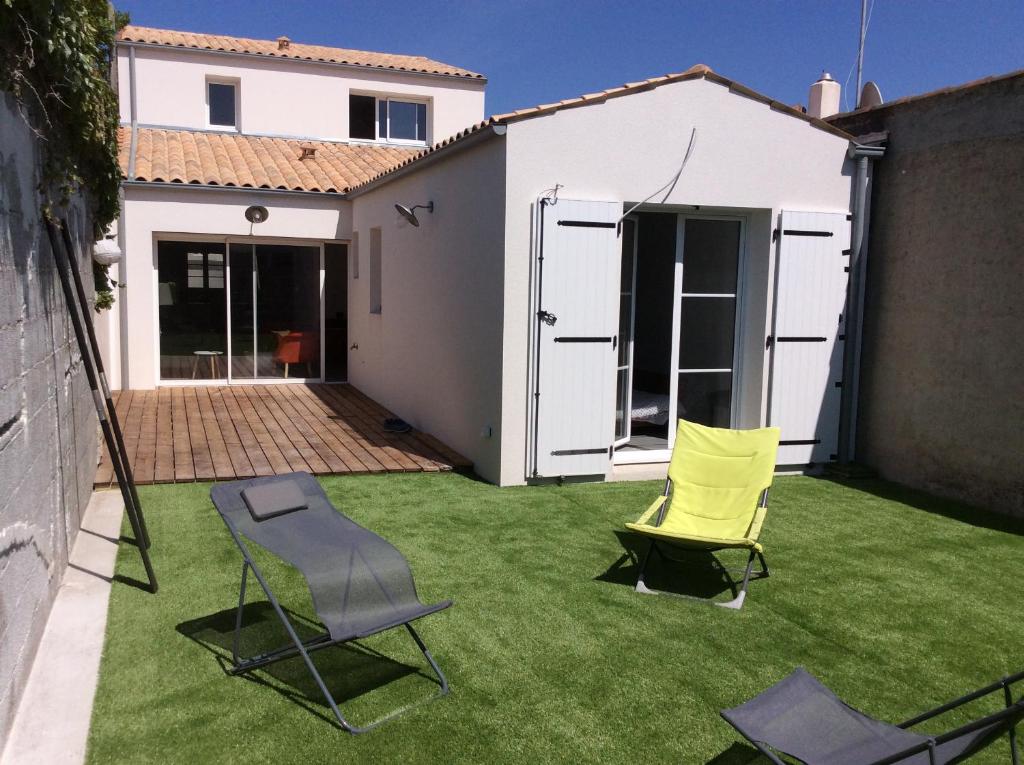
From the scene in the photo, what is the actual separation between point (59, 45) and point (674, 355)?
6079 millimetres

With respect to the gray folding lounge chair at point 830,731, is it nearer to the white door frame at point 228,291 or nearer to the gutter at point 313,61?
the white door frame at point 228,291

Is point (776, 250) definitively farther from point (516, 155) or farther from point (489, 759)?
point (489, 759)

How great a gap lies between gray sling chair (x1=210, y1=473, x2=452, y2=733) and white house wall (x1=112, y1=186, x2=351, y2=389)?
9.39 metres

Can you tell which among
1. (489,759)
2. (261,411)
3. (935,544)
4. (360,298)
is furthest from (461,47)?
(489,759)

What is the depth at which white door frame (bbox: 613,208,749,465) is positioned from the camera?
28.1 ft

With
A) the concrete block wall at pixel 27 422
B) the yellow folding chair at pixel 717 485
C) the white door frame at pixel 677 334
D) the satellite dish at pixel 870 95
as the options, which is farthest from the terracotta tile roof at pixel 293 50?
the yellow folding chair at pixel 717 485

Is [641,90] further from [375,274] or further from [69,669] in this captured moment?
[69,669]

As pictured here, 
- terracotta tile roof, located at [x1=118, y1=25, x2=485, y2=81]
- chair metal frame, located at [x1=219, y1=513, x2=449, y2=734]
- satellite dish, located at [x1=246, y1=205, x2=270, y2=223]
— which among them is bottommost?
chair metal frame, located at [x1=219, y1=513, x2=449, y2=734]

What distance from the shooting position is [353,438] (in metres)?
9.70

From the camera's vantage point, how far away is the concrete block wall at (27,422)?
3.58 m

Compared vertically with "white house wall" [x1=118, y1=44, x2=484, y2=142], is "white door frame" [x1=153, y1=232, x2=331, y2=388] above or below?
below

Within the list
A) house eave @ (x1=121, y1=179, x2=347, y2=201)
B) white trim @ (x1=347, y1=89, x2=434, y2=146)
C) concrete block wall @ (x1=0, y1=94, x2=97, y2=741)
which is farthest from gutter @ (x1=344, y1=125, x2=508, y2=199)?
white trim @ (x1=347, y1=89, x2=434, y2=146)

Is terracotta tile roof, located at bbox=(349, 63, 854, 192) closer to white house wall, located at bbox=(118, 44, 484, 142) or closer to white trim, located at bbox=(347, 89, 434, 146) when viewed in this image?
white trim, located at bbox=(347, 89, 434, 146)

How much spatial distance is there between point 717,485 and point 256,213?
9428 mm
